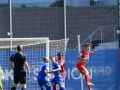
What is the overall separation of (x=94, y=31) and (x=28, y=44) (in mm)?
4838

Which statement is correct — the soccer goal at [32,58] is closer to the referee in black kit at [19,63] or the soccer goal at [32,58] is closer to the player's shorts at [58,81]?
the player's shorts at [58,81]

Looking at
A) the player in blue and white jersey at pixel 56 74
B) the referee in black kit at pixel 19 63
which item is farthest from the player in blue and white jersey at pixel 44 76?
the referee in black kit at pixel 19 63

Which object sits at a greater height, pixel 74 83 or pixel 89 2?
pixel 89 2

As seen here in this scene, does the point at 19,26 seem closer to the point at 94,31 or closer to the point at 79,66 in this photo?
the point at 94,31

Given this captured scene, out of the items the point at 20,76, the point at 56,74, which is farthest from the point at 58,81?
the point at 20,76

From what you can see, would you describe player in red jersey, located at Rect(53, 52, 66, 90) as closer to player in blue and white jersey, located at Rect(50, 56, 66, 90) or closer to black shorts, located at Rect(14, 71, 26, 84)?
player in blue and white jersey, located at Rect(50, 56, 66, 90)

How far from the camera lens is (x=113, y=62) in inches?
998

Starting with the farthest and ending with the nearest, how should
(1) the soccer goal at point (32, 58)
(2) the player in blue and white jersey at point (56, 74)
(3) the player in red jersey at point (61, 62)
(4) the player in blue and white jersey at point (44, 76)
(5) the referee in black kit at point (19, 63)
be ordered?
(1) the soccer goal at point (32, 58), (3) the player in red jersey at point (61, 62), (2) the player in blue and white jersey at point (56, 74), (4) the player in blue and white jersey at point (44, 76), (5) the referee in black kit at point (19, 63)

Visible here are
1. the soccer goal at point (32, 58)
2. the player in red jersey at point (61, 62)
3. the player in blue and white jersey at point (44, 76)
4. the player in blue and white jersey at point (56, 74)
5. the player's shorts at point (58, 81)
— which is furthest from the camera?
the soccer goal at point (32, 58)

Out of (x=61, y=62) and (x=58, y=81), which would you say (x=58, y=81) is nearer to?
(x=58, y=81)

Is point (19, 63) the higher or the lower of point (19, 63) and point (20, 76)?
the higher

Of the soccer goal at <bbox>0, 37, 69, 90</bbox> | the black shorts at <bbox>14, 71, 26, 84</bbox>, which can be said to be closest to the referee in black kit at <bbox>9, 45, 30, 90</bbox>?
the black shorts at <bbox>14, 71, 26, 84</bbox>

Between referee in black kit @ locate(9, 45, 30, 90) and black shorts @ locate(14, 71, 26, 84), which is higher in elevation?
referee in black kit @ locate(9, 45, 30, 90)

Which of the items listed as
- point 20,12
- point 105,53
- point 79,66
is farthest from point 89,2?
point 79,66
